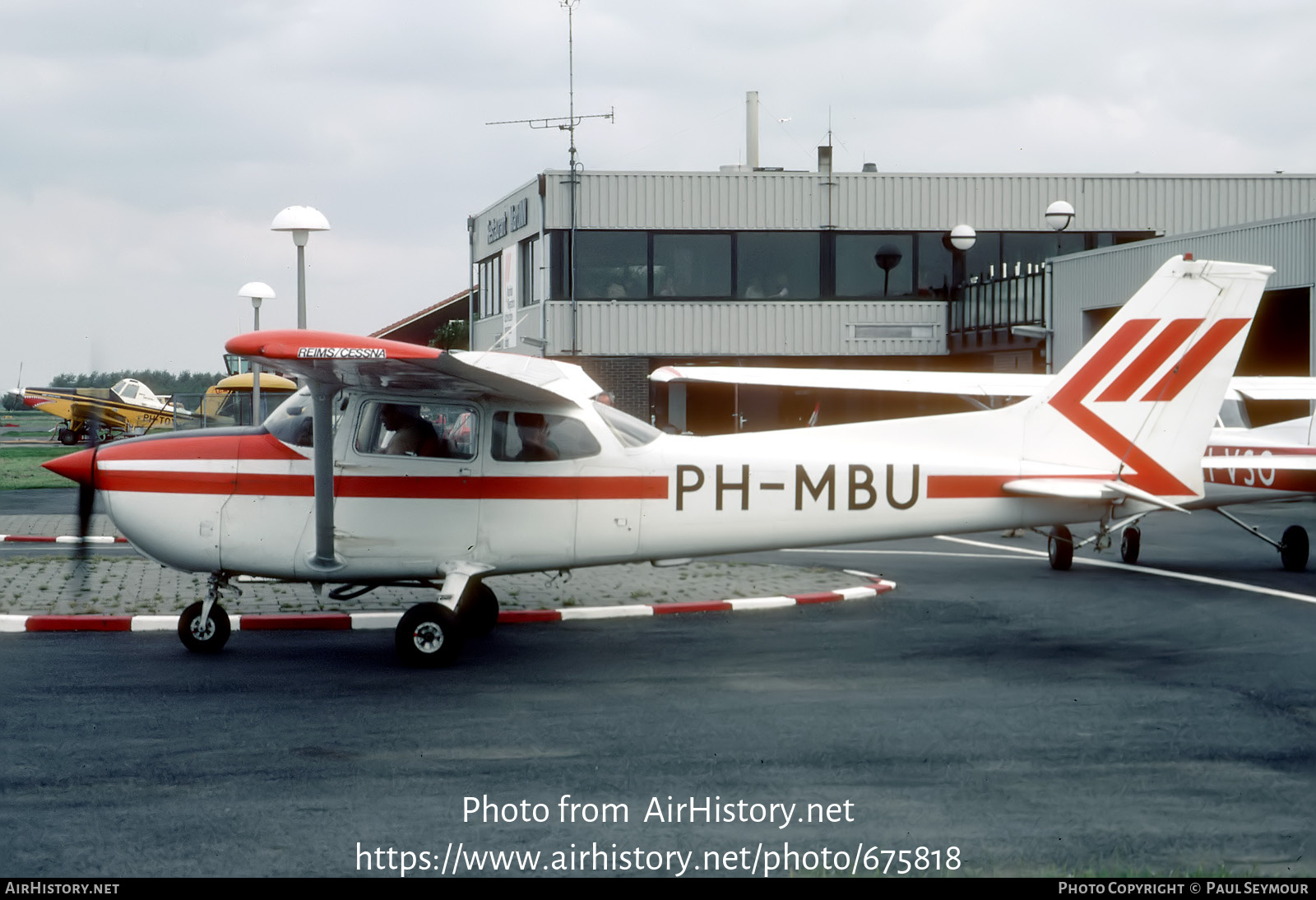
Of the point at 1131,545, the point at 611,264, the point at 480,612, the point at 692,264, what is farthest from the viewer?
the point at 692,264

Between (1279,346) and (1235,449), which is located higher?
(1279,346)

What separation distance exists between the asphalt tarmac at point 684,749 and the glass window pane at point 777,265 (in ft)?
81.8

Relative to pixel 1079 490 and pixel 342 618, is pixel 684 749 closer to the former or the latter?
pixel 1079 490

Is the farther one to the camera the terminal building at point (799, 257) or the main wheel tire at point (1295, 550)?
the terminal building at point (799, 257)

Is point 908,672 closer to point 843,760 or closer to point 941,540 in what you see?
point 843,760

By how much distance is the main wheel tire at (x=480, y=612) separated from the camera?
10.2m

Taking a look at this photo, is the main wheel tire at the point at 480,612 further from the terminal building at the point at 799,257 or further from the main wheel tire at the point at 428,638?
the terminal building at the point at 799,257

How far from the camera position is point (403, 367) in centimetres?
831

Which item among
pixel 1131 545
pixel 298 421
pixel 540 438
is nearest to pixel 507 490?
pixel 540 438

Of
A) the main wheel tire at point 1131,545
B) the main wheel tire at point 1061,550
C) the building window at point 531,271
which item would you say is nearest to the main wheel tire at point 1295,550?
the main wheel tire at point 1131,545

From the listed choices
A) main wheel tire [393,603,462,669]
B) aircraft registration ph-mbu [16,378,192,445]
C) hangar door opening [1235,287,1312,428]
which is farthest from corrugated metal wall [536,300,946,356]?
main wheel tire [393,603,462,669]

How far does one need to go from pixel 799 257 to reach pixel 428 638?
27.9 meters

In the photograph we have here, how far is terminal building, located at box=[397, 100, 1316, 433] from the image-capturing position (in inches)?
1366

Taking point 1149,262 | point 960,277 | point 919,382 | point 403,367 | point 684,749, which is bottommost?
point 684,749
